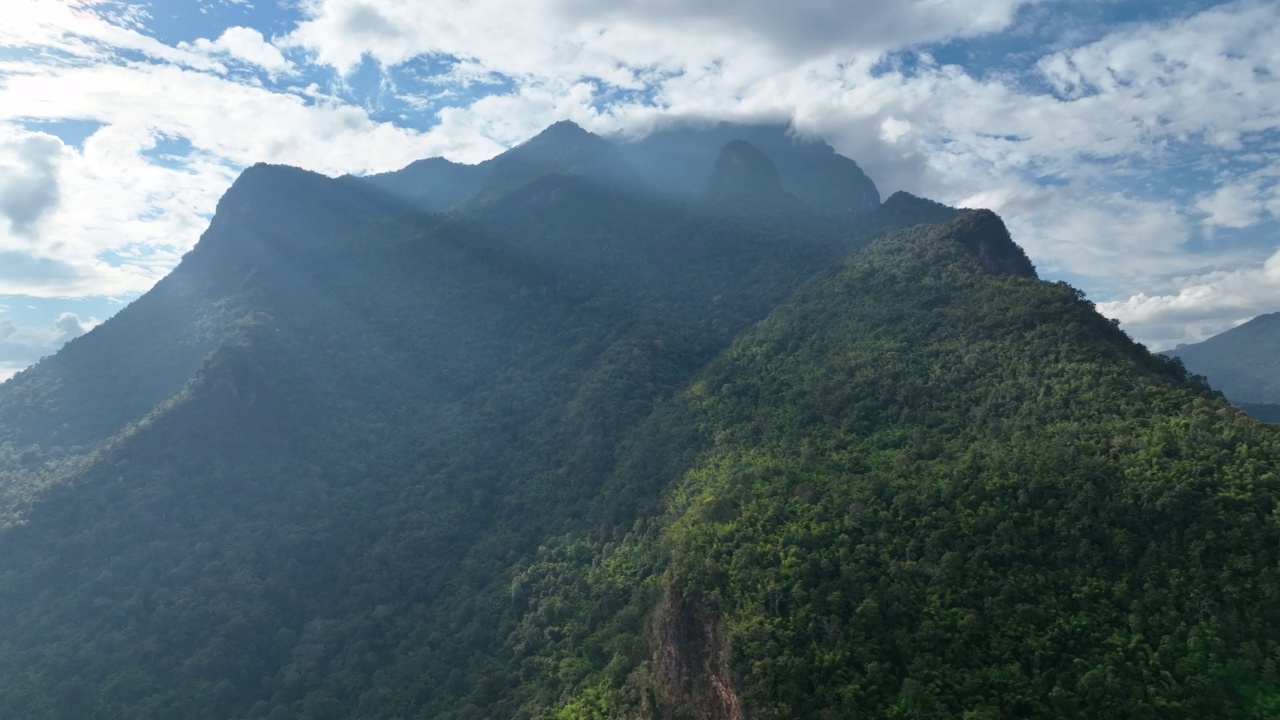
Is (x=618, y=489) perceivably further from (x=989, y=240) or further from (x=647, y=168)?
(x=647, y=168)

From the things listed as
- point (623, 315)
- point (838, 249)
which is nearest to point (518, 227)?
point (623, 315)

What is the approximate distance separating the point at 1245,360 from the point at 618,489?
4718 inches

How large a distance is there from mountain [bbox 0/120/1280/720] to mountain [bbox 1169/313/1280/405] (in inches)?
2139

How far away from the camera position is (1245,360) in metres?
127

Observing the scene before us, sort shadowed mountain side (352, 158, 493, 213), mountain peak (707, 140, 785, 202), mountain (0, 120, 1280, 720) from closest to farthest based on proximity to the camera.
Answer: mountain (0, 120, 1280, 720), mountain peak (707, 140, 785, 202), shadowed mountain side (352, 158, 493, 213)

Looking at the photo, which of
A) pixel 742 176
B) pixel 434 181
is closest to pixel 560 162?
pixel 434 181

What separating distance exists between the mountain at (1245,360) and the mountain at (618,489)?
178 feet

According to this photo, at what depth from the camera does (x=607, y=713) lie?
145 ft

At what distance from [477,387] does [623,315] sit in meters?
23.7

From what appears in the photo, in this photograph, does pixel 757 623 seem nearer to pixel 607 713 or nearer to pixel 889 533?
pixel 889 533

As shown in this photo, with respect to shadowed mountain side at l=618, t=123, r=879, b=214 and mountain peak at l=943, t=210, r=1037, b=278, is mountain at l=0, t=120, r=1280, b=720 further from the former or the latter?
shadowed mountain side at l=618, t=123, r=879, b=214

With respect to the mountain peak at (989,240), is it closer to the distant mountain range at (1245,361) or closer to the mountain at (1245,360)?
the distant mountain range at (1245,361)

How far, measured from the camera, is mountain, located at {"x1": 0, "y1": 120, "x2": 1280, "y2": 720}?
33.7 metres

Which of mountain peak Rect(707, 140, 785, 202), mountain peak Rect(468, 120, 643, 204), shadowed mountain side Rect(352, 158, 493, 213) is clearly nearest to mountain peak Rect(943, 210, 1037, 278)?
mountain peak Rect(707, 140, 785, 202)
